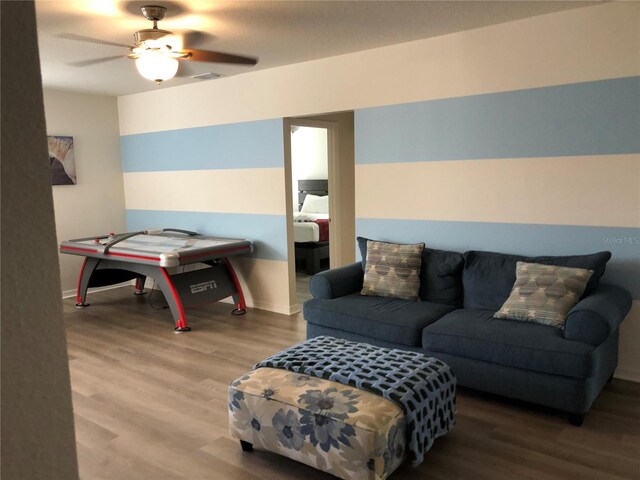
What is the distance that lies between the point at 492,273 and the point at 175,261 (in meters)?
2.65

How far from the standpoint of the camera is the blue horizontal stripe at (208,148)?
5.20m

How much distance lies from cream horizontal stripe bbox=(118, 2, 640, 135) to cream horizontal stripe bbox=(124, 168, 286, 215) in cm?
58

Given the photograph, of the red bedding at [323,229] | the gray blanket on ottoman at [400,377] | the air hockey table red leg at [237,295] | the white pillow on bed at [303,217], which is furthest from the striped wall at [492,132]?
the white pillow on bed at [303,217]

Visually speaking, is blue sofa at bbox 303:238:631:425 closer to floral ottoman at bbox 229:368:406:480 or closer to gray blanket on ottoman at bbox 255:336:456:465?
gray blanket on ottoman at bbox 255:336:456:465

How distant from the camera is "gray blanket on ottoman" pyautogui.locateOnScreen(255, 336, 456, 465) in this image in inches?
94.3

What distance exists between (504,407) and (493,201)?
1495 millimetres

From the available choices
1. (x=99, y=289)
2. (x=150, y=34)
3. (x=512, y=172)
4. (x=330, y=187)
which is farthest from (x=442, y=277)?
(x=99, y=289)

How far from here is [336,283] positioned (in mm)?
4047

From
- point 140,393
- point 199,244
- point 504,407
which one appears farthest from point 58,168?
point 504,407

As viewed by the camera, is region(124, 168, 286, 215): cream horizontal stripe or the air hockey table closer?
the air hockey table

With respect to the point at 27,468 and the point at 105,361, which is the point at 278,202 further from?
the point at 27,468

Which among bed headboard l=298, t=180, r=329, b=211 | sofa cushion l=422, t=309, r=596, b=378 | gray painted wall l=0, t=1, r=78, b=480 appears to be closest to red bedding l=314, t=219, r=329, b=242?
bed headboard l=298, t=180, r=329, b=211

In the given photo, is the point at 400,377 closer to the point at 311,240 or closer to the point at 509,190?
the point at 509,190

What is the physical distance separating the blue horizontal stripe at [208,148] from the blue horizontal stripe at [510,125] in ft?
3.48
